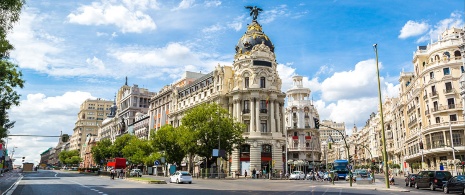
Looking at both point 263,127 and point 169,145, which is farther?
point 263,127

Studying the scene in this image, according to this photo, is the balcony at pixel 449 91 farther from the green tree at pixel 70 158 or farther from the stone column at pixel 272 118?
Result: the green tree at pixel 70 158

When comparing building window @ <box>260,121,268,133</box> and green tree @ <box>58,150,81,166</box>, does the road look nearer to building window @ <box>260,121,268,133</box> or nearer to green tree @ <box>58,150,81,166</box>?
building window @ <box>260,121,268,133</box>

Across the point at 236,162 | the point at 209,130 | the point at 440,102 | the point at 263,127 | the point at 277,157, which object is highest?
the point at 440,102

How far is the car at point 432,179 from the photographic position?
29.9 metres

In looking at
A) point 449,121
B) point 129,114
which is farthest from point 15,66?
point 129,114

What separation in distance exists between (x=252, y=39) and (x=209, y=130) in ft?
82.3

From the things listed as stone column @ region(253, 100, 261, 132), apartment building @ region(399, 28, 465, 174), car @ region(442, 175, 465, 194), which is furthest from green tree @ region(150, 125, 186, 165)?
apartment building @ region(399, 28, 465, 174)

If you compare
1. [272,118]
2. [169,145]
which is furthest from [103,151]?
[272,118]

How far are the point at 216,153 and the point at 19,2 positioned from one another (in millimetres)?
37602

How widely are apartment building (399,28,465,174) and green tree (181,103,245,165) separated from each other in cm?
3513

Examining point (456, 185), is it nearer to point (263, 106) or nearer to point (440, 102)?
point (440, 102)

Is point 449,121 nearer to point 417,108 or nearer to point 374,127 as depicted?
point 417,108

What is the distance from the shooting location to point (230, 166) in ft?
224

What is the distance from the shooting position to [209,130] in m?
56.2
